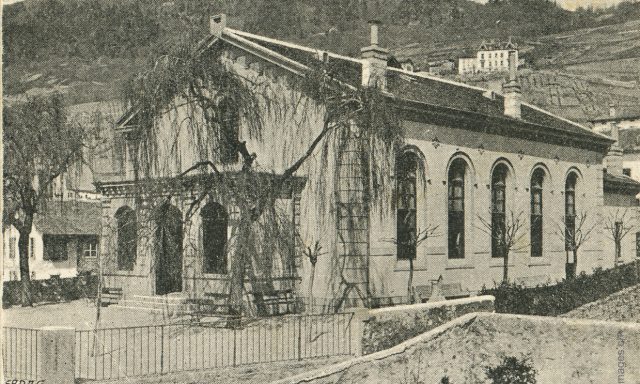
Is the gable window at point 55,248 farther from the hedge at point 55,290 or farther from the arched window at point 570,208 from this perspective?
the arched window at point 570,208

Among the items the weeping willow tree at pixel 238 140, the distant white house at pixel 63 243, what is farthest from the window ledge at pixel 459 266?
the distant white house at pixel 63 243

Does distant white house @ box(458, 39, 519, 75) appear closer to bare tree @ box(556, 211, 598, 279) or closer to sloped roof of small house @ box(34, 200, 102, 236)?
bare tree @ box(556, 211, 598, 279)

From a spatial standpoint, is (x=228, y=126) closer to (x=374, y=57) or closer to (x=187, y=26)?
(x=187, y=26)

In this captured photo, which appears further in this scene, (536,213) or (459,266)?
(536,213)

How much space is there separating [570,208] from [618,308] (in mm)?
11418

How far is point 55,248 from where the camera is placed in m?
31.6

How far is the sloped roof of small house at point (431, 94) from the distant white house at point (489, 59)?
36.9 inches

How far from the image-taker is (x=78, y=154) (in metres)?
22.8

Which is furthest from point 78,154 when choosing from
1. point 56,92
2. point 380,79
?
point 380,79

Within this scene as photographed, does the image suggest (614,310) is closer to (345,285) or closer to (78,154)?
(345,285)

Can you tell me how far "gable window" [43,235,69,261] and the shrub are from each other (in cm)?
2299

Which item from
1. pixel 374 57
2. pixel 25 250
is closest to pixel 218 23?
pixel 374 57

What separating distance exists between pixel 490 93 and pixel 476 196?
16.9ft

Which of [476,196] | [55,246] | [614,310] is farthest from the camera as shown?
[55,246]
